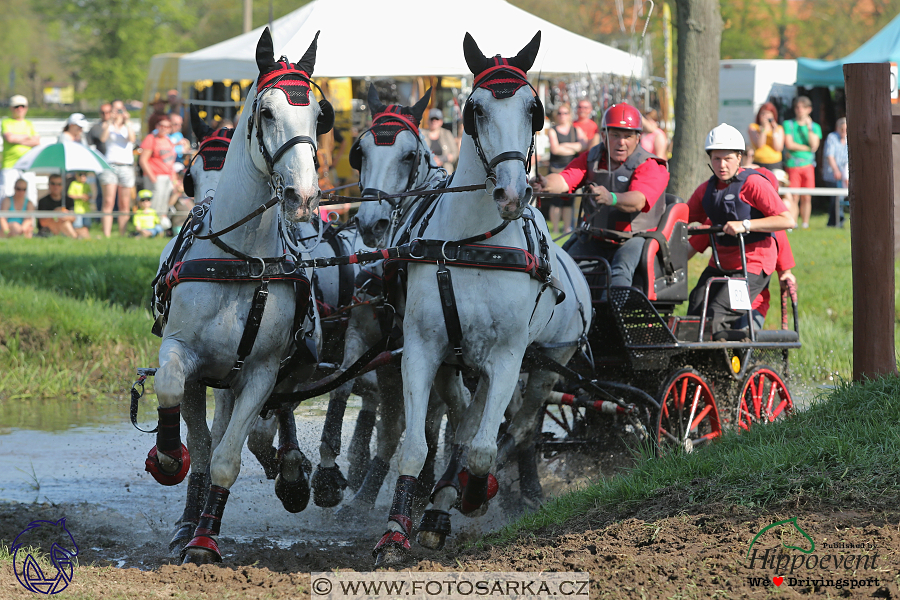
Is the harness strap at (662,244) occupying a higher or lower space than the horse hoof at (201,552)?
higher

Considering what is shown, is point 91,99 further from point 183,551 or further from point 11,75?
point 183,551

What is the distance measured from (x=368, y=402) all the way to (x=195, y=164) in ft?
6.62

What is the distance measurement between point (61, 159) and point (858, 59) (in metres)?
13.9

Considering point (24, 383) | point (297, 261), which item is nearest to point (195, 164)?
point (297, 261)

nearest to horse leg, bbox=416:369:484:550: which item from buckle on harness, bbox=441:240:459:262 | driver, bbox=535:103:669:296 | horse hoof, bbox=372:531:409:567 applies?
horse hoof, bbox=372:531:409:567

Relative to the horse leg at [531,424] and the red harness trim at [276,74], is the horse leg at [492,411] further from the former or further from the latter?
the red harness trim at [276,74]

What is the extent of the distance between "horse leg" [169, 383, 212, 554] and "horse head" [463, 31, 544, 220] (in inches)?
71.4

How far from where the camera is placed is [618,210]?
6.99 meters

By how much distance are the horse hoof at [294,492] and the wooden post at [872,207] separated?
314 centimetres

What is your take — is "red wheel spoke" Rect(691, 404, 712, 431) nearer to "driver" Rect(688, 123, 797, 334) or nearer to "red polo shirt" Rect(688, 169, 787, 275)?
"driver" Rect(688, 123, 797, 334)

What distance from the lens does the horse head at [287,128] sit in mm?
4219

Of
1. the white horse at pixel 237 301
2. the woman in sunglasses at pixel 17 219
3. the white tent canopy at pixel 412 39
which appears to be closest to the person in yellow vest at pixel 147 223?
the woman in sunglasses at pixel 17 219

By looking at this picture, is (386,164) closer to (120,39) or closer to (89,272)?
(89,272)

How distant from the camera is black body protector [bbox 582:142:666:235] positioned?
6.96 metres
